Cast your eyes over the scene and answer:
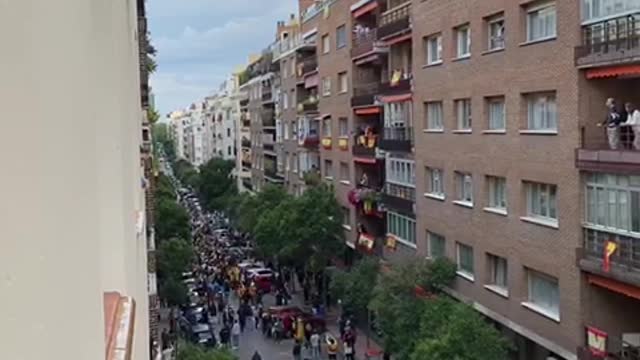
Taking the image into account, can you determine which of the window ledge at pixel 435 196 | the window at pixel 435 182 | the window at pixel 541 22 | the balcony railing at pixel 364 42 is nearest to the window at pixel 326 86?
the balcony railing at pixel 364 42

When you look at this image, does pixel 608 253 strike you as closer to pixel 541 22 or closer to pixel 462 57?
pixel 541 22

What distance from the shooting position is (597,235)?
62.1ft

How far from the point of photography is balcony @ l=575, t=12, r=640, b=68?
17.3 m

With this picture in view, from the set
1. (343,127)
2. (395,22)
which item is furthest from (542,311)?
(343,127)

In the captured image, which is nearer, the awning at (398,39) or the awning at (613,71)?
the awning at (613,71)

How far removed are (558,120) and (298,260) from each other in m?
25.4

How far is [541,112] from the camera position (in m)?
21.4

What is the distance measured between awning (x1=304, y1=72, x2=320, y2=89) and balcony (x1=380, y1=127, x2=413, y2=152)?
50.1 ft

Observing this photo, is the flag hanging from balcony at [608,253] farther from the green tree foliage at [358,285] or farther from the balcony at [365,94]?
the balcony at [365,94]

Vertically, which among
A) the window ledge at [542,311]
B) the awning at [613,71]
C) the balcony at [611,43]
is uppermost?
the balcony at [611,43]

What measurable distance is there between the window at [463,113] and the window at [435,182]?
257 centimetres

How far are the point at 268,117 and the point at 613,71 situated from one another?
2347 inches

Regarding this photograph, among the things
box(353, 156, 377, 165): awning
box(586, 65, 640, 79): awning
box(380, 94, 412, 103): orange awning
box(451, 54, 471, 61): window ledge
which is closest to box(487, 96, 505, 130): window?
box(451, 54, 471, 61): window ledge

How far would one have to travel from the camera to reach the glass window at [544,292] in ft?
68.5
